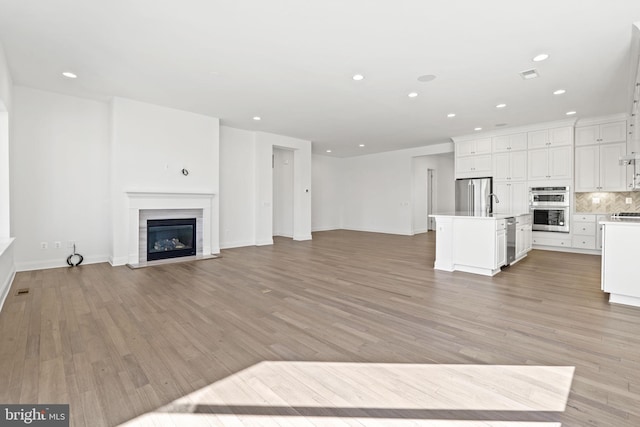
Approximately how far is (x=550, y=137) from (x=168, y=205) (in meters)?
8.22

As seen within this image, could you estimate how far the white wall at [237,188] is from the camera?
7.11 metres

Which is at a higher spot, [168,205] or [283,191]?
[283,191]

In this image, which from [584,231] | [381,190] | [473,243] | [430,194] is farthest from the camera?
[430,194]

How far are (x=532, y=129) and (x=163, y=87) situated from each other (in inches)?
301

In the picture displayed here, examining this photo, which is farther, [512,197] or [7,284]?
[512,197]

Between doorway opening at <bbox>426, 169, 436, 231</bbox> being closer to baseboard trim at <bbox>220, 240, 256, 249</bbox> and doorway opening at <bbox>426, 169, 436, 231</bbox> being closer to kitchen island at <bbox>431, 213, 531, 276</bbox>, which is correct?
kitchen island at <bbox>431, 213, 531, 276</bbox>

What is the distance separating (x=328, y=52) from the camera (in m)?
3.57

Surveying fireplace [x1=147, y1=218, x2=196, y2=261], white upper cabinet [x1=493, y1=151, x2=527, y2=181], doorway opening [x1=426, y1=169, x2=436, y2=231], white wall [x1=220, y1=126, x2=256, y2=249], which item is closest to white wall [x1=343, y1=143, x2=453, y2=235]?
doorway opening [x1=426, y1=169, x2=436, y2=231]

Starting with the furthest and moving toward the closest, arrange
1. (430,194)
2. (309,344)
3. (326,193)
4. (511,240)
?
(326,193)
(430,194)
(511,240)
(309,344)

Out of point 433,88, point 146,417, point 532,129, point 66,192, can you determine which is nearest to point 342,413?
point 146,417

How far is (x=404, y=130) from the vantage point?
743 cm

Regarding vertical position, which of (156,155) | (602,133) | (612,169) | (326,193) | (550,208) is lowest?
(550,208)

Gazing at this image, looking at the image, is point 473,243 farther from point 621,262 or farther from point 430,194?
point 430,194

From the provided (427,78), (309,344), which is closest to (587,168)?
(427,78)
